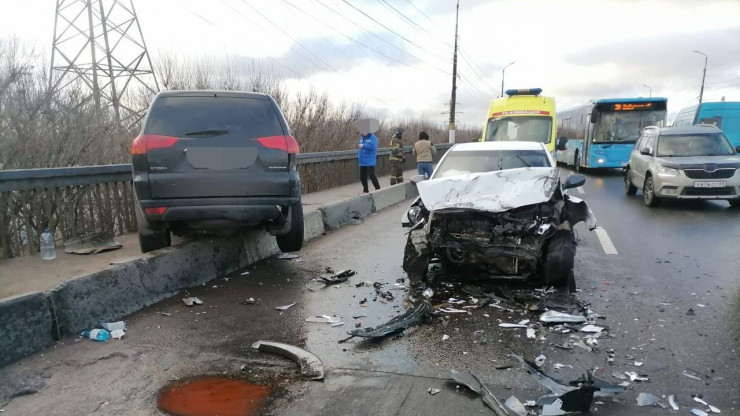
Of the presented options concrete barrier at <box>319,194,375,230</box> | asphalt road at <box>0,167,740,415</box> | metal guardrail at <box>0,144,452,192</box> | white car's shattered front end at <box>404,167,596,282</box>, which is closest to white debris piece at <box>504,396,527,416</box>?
asphalt road at <box>0,167,740,415</box>

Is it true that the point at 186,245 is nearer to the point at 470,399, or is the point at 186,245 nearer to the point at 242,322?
the point at 242,322

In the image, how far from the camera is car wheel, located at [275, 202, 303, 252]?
6426mm

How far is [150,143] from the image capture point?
16.8 ft

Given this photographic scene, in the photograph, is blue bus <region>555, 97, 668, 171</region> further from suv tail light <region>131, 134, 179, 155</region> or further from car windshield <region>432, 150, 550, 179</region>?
suv tail light <region>131, 134, 179, 155</region>

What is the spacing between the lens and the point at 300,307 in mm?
5008

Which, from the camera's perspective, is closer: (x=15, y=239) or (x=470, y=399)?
(x=470, y=399)

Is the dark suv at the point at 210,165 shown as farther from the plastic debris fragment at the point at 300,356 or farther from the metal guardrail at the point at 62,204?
the plastic debris fragment at the point at 300,356

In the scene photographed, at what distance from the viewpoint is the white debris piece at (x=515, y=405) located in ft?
9.72

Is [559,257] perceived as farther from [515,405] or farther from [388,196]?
[388,196]

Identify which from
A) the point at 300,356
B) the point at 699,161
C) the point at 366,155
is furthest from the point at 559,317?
the point at 366,155

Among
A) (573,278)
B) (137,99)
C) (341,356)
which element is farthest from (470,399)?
(137,99)

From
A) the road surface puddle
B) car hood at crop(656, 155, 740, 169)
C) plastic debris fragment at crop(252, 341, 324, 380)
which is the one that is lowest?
the road surface puddle

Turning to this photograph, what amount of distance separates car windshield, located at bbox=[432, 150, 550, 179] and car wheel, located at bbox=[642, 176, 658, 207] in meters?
5.59

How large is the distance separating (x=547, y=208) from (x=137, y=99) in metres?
12.3
